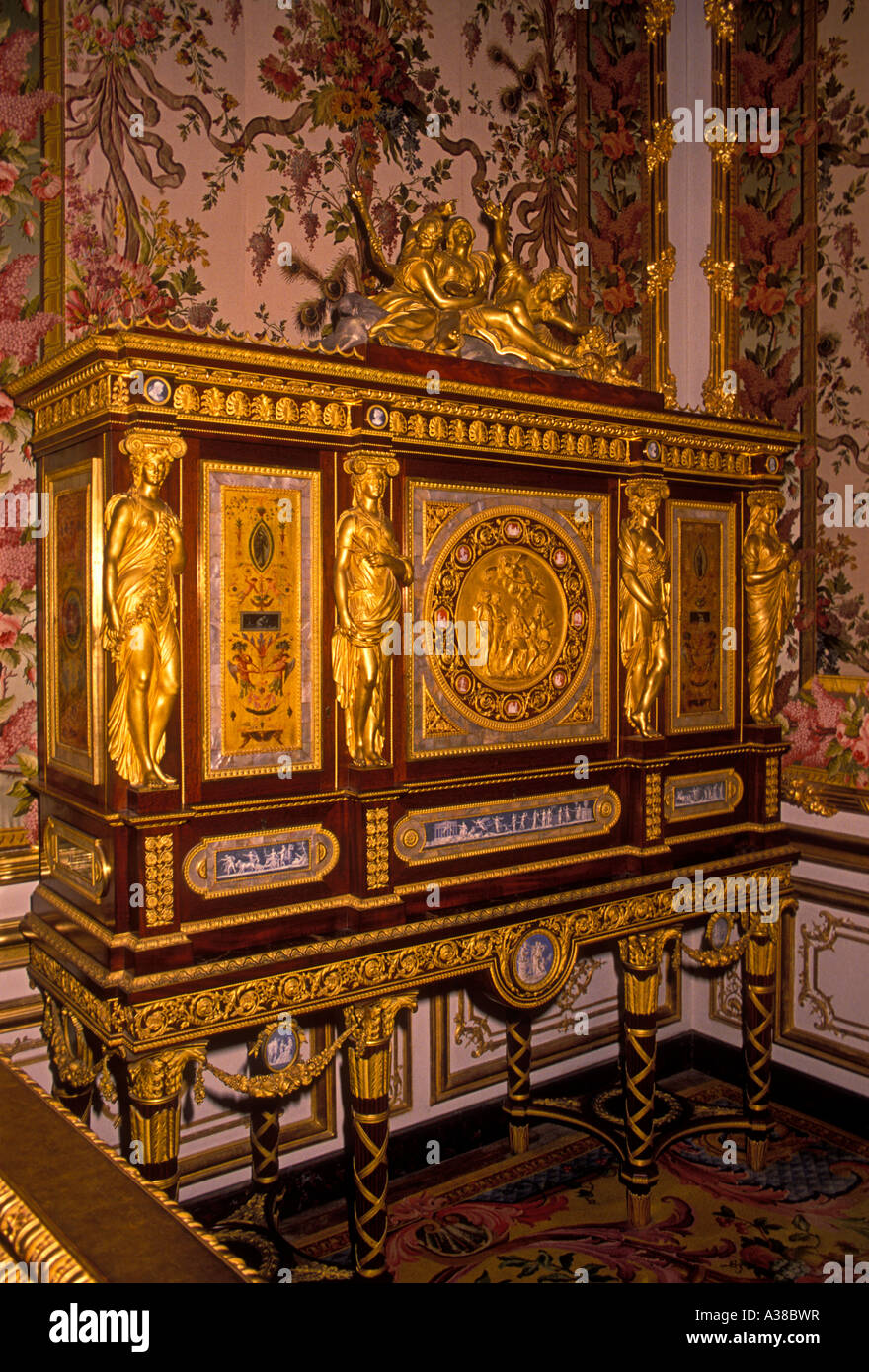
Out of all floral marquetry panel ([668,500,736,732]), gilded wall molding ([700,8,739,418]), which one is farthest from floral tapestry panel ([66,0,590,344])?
floral marquetry panel ([668,500,736,732])

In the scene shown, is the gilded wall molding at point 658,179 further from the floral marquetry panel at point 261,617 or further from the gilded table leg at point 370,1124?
the gilded table leg at point 370,1124

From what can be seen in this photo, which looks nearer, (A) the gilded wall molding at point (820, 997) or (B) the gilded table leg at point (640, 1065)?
(B) the gilded table leg at point (640, 1065)

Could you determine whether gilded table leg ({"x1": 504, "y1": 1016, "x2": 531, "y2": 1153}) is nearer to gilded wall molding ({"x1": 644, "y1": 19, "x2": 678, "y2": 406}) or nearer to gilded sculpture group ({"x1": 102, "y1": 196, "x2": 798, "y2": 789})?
gilded sculpture group ({"x1": 102, "y1": 196, "x2": 798, "y2": 789})

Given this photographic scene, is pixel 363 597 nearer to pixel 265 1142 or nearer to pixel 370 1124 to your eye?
pixel 370 1124

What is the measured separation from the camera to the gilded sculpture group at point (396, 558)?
250 centimetres

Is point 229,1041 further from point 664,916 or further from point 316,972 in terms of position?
point 664,916

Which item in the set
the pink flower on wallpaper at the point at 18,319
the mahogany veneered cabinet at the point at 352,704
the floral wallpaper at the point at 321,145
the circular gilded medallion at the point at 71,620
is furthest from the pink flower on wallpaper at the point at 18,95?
the circular gilded medallion at the point at 71,620

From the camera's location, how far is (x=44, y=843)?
311 cm

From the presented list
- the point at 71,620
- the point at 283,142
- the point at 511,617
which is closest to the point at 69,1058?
the point at 71,620

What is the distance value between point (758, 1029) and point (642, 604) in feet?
5.84

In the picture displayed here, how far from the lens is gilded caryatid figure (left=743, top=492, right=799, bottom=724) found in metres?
4.02

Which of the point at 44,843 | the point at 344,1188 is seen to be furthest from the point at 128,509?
the point at 344,1188

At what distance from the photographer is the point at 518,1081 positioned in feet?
14.0

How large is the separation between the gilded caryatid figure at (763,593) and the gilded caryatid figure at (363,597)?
173 cm
